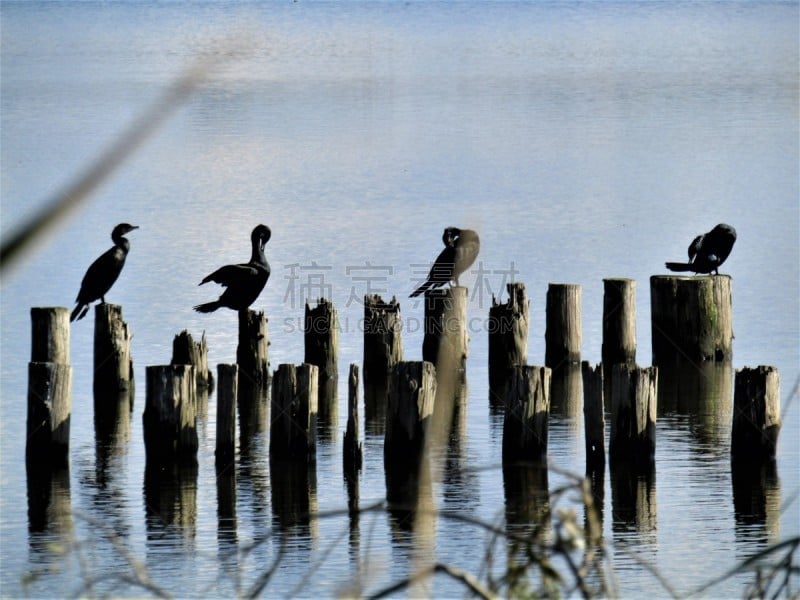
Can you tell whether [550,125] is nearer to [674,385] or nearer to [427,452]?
[674,385]

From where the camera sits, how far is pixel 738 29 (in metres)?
82.3

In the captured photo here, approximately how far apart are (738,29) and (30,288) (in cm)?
6748

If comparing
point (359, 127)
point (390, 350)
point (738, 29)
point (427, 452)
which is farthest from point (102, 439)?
point (738, 29)

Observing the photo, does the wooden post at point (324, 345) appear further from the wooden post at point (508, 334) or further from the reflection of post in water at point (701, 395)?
the reflection of post in water at point (701, 395)

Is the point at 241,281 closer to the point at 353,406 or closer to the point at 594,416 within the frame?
the point at 353,406

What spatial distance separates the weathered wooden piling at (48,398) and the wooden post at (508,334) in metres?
4.20

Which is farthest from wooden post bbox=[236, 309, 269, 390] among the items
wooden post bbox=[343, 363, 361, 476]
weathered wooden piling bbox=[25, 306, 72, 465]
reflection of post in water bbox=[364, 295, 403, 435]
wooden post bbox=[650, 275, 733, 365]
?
wooden post bbox=[650, 275, 733, 365]

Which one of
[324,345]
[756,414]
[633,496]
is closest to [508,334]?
[324,345]

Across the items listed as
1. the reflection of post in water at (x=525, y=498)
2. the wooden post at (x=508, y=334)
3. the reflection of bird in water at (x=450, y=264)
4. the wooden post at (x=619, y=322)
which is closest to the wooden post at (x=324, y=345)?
the reflection of bird in water at (x=450, y=264)

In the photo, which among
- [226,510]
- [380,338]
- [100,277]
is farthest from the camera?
[380,338]

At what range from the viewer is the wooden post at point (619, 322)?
1457 centimetres

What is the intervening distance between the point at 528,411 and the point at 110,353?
4563 mm

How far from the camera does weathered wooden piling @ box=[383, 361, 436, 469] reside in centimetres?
1042

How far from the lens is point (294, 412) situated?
1066cm
